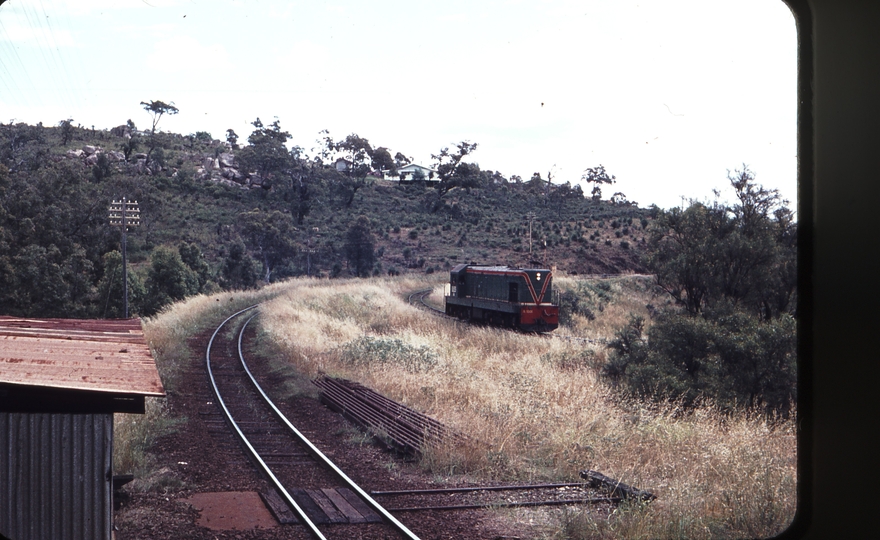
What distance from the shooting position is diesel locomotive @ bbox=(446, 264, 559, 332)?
26219 mm

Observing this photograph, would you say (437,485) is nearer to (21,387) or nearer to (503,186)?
(21,387)

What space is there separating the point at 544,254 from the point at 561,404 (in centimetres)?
4266

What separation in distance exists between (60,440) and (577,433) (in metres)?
6.67

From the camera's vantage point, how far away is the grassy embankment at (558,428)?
611 centimetres

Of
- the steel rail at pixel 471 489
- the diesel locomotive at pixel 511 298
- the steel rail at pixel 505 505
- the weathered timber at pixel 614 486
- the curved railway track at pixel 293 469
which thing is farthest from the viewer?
the diesel locomotive at pixel 511 298

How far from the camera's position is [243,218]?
54750mm

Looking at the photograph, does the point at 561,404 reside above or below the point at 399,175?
below

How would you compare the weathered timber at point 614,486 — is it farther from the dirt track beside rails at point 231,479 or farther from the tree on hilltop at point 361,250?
the tree on hilltop at point 361,250

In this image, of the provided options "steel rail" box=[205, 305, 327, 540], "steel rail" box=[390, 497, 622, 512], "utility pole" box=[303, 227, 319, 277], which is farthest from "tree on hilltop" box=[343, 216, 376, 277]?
"steel rail" box=[390, 497, 622, 512]

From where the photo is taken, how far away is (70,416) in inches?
198

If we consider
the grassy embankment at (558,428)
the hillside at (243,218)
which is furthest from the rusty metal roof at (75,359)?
the hillside at (243,218)

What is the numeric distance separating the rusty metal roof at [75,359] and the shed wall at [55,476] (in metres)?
0.37

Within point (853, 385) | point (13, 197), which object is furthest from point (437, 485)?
point (13, 197)

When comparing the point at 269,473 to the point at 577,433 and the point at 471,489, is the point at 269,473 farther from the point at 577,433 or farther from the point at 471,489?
the point at 577,433
